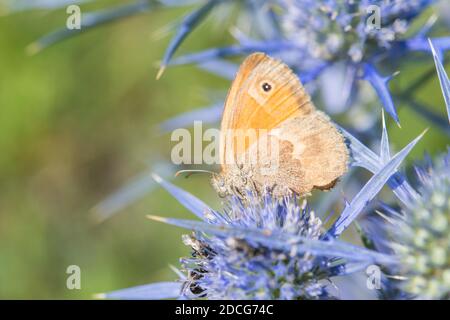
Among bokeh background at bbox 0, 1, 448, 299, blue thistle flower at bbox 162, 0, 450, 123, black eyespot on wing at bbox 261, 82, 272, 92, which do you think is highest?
bokeh background at bbox 0, 1, 448, 299

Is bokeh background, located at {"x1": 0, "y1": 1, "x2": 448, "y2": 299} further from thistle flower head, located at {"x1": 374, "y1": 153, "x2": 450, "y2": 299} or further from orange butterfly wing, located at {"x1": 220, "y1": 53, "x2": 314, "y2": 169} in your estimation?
thistle flower head, located at {"x1": 374, "y1": 153, "x2": 450, "y2": 299}

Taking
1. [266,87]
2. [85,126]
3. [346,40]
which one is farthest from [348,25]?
[85,126]

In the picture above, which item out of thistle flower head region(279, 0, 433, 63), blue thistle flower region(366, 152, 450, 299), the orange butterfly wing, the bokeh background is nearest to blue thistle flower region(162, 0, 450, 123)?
thistle flower head region(279, 0, 433, 63)

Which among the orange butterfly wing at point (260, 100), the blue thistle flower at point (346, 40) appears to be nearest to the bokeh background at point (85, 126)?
the blue thistle flower at point (346, 40)

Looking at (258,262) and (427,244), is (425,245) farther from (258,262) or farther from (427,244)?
(258,262)

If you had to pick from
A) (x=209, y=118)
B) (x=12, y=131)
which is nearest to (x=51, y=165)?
(x=12, y=131)

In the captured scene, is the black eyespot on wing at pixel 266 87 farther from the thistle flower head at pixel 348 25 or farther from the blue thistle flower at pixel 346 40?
the thistle flower head at pixel 348 25
